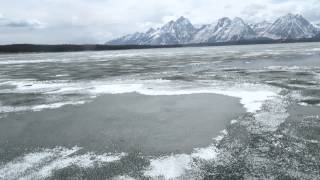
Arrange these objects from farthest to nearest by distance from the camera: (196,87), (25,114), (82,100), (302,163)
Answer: (196,87)
(82,100)
(25,114)
(302,163)

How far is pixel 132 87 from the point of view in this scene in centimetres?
1798

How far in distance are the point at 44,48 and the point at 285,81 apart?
173 m

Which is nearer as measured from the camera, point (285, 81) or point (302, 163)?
point (302, 163)

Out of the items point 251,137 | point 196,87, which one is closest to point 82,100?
point 196,87

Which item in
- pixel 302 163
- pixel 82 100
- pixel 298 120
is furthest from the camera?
pixel 82 100

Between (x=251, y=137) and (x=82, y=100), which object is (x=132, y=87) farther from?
(x=251, y=137)

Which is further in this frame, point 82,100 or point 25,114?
point 82,100

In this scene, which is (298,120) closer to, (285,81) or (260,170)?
(260,170)

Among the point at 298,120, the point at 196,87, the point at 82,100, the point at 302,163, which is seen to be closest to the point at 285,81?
the point at 196,87

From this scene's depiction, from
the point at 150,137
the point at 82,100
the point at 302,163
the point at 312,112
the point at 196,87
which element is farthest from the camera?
the point at 196,87

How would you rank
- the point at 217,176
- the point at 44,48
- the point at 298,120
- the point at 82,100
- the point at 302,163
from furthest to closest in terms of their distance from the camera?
1. the point at 44,48
2. the point at 82,100
3. the point at 298,120
4. the point at 302,163
5. the point at 217,176

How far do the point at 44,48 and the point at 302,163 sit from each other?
18271cm

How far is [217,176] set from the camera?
20.0 feet

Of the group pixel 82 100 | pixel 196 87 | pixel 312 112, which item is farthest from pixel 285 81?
pixel 82 100
